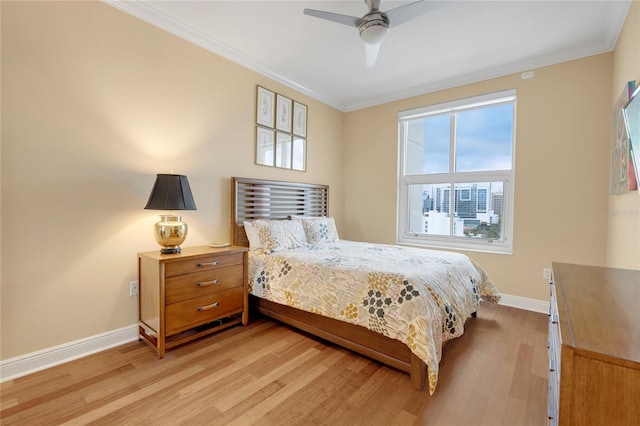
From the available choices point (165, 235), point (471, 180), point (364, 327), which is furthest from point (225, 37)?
point (471, 180)

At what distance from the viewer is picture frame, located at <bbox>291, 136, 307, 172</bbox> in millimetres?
3816

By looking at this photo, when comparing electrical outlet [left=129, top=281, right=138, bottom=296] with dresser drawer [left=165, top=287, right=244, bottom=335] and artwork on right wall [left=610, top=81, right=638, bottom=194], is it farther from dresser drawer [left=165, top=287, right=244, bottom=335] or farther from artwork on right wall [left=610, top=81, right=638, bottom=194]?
artwork on right wall [left=610, top=81, right=638, bottom=194]

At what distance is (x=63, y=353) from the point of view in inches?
79.9

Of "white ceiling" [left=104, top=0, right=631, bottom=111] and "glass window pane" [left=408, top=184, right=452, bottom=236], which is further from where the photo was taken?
"glass window pane" [left=408, top=184, right=452, bottom=236]

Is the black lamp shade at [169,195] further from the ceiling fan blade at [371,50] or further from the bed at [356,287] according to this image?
the ceiling fan blade at [371,50]

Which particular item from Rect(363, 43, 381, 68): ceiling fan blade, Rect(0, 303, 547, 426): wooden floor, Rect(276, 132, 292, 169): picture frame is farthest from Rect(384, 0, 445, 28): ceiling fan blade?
Rect(0, 303, 547, 426): wooden floor

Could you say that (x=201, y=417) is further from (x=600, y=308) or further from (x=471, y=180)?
(x=471, y=180)

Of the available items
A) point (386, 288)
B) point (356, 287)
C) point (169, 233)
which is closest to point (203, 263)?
point (169, 233)

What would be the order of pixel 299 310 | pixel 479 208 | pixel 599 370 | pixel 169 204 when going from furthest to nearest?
pixel 479 208, pixel 299 310, pixel 169 204, pixel 599 370

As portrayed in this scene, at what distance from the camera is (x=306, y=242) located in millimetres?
3309

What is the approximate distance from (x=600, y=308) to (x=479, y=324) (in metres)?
2.13

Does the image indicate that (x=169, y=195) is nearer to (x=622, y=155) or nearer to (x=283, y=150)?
(x=283, y=150)

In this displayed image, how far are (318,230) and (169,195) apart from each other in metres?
1.75

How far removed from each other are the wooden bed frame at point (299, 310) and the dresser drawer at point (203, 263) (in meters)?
0.57
